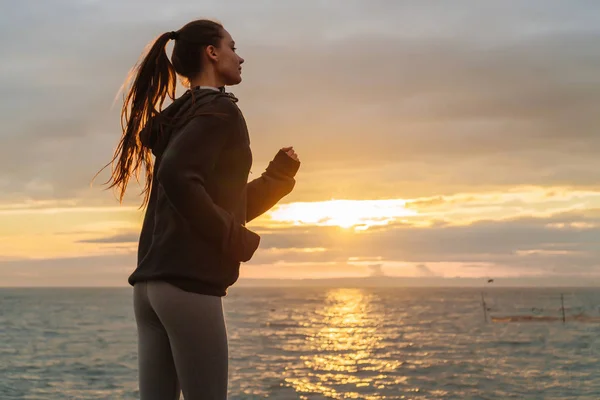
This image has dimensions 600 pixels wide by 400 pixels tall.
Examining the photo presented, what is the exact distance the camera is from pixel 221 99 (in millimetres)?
2650

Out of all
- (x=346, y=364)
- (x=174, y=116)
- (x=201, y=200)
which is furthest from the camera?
(x=346, y=364)

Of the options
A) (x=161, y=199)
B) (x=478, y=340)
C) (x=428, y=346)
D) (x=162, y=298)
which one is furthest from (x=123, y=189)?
(x=478, y=340)

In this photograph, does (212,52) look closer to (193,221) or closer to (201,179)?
(201,179)

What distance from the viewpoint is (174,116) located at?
2732 mm

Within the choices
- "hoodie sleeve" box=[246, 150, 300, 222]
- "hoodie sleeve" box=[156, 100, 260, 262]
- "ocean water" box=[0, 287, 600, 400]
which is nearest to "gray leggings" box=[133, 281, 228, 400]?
"hoodie sleeve" box=[156, 100, 260, 262]

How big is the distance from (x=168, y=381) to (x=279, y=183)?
0.86 m

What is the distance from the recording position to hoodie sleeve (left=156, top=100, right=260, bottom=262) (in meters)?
2.51

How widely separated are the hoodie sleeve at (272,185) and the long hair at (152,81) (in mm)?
397

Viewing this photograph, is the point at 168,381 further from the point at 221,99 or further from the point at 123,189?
the point at 221,99

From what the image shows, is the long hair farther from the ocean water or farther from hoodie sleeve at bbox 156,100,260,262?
the ocean water

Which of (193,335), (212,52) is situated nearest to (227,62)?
(212,52)

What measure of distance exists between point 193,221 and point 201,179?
0.14 m

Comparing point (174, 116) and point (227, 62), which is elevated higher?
point (227, 62)

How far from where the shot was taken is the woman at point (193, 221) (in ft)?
8.34
